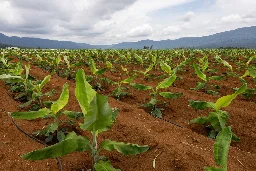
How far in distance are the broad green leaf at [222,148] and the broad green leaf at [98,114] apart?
0.80 m

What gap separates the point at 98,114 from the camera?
5.84ft

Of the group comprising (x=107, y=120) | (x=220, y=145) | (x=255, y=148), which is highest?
(x=107, y=120)

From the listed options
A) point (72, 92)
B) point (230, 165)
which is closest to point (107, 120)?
point (230, 165)

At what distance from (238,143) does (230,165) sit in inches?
39.3

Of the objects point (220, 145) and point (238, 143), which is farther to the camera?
point (238, 143)

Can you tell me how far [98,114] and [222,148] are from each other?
913mm

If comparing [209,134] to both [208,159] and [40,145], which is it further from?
[40,145]

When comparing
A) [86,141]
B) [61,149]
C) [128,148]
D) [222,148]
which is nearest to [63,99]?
[86,141]

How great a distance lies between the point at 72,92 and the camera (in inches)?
193

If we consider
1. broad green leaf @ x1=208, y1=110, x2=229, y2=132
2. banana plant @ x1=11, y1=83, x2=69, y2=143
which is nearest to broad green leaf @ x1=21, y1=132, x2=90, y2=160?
banana plant @ x1=11, y1=83, x2=69, y2=143

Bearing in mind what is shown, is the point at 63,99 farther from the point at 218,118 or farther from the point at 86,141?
the point at 218,118

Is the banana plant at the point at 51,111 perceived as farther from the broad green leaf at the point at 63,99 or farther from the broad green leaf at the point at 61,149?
the broad green leaf at the point at 61,149

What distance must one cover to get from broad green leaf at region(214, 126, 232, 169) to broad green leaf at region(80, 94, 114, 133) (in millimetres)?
795

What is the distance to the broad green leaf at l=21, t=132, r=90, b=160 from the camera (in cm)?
163
